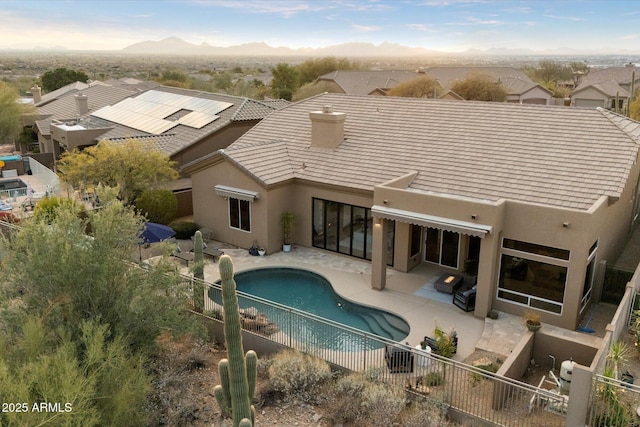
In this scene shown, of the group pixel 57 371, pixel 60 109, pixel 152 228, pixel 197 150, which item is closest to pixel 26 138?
pixel 60 109

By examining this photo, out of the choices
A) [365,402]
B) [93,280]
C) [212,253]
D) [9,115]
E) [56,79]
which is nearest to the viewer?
[365,402]

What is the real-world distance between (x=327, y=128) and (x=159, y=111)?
21529mm

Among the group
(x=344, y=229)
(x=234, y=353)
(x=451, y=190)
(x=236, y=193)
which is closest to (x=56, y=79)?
(x=236, y=193)

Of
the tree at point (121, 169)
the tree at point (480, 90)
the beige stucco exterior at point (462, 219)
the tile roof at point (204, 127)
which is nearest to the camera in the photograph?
the beige stucco exterior at point (462, 219)

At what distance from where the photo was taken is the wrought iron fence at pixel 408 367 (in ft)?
42.8

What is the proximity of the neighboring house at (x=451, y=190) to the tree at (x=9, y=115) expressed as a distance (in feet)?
116

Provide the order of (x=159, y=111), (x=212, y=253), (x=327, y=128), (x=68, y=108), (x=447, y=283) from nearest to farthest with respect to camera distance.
Answer: (x=447, y=283)
(x=212, y=253)
(x=327, y=128)
(x=159, y=111)
(x=68, y=108)

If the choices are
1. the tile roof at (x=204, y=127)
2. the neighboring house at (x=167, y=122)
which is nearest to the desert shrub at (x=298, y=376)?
the neighboring house at (x=167, y=122)

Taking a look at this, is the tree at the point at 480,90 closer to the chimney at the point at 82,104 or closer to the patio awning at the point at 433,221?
the chimney at the point at 82,104

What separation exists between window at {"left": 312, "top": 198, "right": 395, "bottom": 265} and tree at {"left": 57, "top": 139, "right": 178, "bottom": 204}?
9.88 m

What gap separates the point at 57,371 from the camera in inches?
426

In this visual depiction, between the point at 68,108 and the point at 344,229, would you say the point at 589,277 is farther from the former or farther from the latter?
the point at 68,108

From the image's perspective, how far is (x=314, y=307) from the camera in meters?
21.2

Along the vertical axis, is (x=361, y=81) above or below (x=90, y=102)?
above
